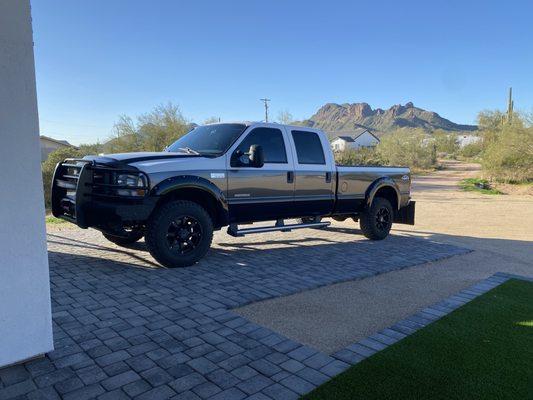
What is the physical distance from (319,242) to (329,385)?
19.0ft

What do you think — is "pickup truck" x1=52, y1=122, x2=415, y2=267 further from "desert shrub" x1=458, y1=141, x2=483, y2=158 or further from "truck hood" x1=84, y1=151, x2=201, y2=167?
"desert shrub" x1=458, y1=141, x2=483, y2=158

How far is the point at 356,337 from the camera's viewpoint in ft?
13.1

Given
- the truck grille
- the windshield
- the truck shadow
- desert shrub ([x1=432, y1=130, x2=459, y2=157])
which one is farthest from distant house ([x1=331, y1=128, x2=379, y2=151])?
the truck grille

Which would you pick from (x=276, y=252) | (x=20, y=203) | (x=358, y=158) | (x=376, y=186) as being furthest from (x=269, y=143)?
(x=358, y=158)

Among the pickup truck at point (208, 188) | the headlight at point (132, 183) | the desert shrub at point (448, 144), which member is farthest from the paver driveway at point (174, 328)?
the desert shrub at point (448, 144)

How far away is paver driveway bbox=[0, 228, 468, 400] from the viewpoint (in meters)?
2.97

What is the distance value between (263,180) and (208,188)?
110 centimetres

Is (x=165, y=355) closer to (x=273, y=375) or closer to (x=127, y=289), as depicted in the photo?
(x=273, y=375)

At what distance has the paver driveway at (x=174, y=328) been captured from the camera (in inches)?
117

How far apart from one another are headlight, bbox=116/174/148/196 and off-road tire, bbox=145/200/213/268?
1.38 ft

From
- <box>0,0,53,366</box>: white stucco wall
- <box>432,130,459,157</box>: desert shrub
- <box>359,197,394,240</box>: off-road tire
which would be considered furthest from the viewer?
<box>432,130,459,157</box>: desert shrub

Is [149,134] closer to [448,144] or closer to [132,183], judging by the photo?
[132,183]

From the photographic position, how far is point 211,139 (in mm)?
7043

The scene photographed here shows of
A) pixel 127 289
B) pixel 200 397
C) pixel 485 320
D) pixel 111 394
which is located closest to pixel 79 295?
pixel 127 289
